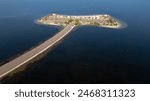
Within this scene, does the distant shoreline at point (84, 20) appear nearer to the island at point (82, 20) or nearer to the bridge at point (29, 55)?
the island at point (82, 20)

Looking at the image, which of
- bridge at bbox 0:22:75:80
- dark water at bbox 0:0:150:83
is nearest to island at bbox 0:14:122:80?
bridge at bbox 0:22:75:80

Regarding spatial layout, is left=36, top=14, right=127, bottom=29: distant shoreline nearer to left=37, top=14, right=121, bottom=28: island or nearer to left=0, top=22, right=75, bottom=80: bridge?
left=37, top=14, right=121, bottom=28: island

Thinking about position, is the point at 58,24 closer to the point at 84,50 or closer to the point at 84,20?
the point at 84,20

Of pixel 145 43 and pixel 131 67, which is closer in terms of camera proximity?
pixel 131 67

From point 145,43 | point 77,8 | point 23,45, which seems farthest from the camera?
point 77,8

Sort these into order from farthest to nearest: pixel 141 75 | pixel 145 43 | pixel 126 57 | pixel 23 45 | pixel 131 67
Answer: pixel 145 43
pixel 23 45
pixel 126 57
pixel 131 67
pixel 141 75

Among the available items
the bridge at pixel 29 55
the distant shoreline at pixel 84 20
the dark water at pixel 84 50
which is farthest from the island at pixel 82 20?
the bridge at pixel 29 55

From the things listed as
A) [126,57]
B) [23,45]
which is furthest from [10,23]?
[126,57]

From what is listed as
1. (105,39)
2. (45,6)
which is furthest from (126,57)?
(45,6)

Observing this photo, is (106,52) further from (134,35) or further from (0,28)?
(0,28)
